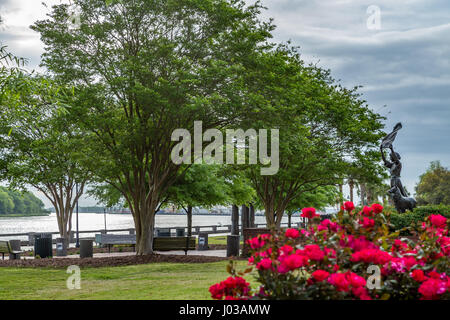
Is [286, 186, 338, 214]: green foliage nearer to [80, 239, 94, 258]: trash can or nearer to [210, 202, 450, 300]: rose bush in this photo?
[80, 239, 94, 258]: trash can

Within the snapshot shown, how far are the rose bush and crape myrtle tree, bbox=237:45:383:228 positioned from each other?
12345 millimetres

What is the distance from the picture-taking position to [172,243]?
22766mm

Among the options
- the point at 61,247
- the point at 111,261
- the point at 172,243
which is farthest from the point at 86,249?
the point at 172,243

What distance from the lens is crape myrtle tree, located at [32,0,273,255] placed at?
17656 mm

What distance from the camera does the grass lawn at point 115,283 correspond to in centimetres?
969

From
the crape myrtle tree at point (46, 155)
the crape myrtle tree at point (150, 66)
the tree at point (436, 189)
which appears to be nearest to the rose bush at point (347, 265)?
the crape myrtle tree at point (150, 66)

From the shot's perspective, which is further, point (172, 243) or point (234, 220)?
point (234, 220)

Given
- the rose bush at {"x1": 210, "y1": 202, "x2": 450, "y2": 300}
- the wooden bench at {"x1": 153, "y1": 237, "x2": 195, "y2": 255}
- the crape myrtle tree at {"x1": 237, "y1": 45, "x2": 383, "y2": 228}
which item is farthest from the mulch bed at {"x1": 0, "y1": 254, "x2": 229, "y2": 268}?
the rose bush at {"x1": 210, "y1": 202, "x2": 450, "y2": 300}

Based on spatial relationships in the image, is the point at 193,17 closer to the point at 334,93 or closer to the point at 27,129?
the point at 334,93

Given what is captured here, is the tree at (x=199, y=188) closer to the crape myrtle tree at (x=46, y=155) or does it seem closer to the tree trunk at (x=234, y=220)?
the crape myrtle tree at (x=46, y=155)

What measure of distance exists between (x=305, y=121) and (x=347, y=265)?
830 inches

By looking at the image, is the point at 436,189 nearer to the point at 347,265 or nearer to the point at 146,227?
the point at 146,227

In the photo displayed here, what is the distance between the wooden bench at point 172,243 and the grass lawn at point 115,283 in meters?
5.76
